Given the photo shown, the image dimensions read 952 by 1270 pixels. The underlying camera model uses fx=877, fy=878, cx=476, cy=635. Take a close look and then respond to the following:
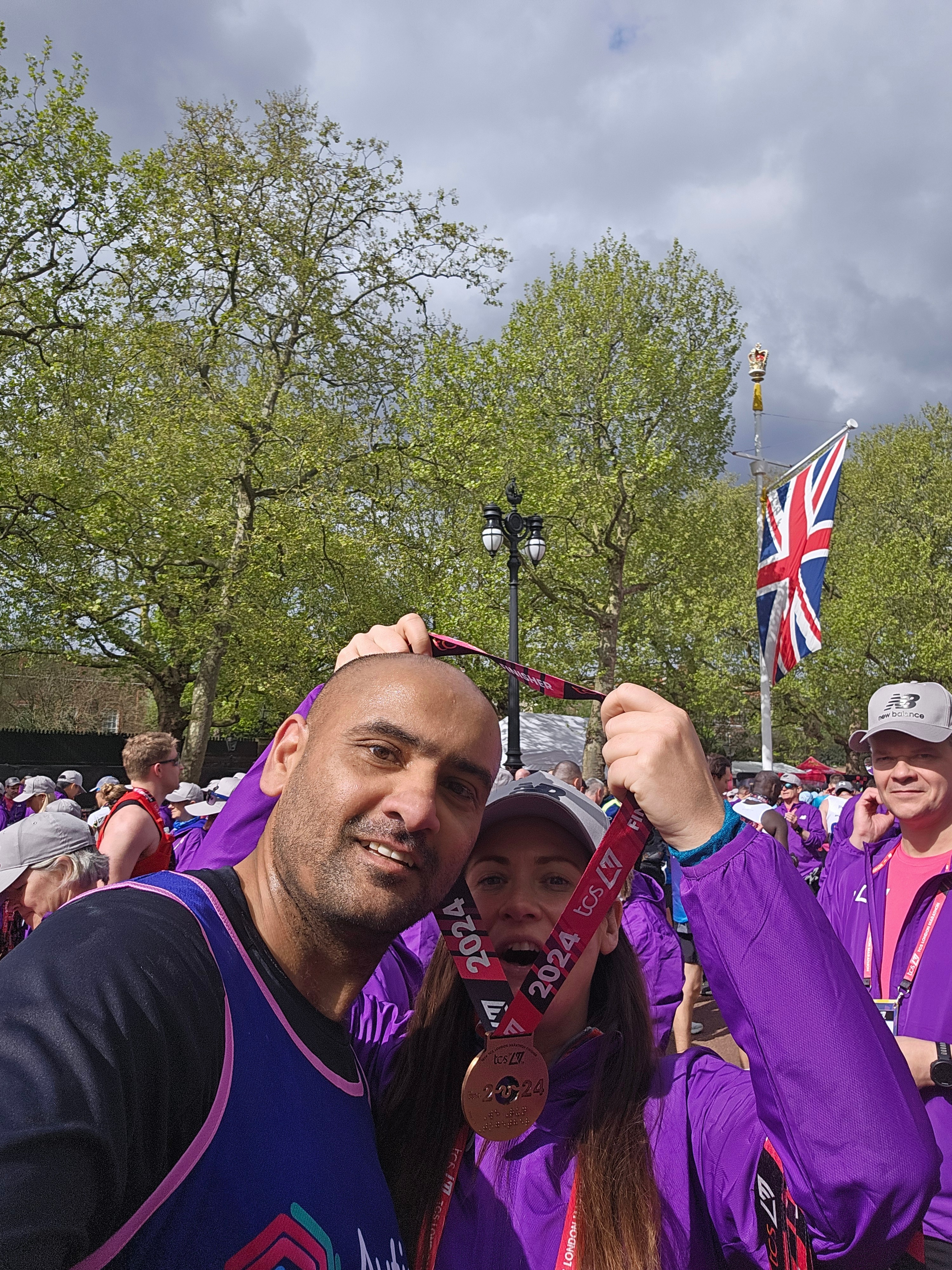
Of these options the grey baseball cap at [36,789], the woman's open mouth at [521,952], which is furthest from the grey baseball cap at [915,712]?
the grey baseball cap at [36,789]

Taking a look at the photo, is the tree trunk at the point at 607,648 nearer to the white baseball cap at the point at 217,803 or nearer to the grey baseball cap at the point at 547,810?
the white baseball cap at the point at 217,803

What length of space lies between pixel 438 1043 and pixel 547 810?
52cm

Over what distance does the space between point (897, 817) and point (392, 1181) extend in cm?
251

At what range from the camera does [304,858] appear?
122cm

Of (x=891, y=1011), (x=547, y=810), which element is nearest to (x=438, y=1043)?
(x=547, y=810)


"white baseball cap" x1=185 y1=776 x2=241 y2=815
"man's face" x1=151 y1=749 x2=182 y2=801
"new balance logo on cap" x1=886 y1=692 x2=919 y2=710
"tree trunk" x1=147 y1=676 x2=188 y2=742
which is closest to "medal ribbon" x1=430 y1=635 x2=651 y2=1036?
"new balance logo on cap" x1=886 y1=692 x2=919 y2=710

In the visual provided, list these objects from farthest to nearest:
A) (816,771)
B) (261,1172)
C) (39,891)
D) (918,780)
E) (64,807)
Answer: (816,771) → (64,807) → (39,891) → (918,780) → (261,1172)

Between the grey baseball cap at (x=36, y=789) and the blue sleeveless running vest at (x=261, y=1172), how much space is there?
9702 millimetres

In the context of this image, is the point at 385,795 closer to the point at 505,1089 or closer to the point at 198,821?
the point at 505,1089

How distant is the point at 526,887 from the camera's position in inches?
74.4

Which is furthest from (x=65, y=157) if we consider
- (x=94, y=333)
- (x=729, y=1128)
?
(x=729, y=1128)

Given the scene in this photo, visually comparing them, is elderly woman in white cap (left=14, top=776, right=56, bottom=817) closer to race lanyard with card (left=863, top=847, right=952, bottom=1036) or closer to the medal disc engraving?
race lanyard with card (left=863, top=847, right=952, bottom=1036)

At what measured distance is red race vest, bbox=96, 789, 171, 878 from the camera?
4.79 metres

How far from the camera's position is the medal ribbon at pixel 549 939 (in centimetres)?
145
